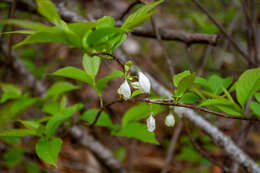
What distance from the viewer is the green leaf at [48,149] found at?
90cm

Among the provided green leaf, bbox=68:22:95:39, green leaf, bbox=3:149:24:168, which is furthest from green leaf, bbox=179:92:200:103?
green leaf, bbox=3:149:24:168

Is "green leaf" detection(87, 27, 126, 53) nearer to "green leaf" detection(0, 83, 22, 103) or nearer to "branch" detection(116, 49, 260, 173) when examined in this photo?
"branch" detection(116, 49, 260, 173)

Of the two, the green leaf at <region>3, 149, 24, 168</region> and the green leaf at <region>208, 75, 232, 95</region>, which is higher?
the green leaf at <region>208, 75, 232, 95</region>

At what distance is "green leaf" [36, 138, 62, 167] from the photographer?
0.90 meters

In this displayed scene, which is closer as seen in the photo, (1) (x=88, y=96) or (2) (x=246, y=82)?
(2) (x=246, y=82)

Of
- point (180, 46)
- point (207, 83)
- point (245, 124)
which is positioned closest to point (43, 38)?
point (207, 83)

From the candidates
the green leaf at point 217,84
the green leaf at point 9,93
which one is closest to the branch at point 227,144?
the green leaf at point 217,84

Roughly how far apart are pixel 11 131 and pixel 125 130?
0.53m

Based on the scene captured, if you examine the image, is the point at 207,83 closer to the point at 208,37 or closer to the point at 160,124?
the point at 208,37

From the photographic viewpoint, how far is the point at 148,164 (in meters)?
2.97

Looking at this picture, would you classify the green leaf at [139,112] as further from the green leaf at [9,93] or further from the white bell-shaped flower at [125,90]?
the green leaf at [9,93]

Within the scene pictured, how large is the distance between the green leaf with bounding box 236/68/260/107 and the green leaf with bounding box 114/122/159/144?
1.45 feet

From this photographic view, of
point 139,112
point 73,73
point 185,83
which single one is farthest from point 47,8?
Answer: point 139,112

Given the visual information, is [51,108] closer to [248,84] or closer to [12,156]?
[12,156]
